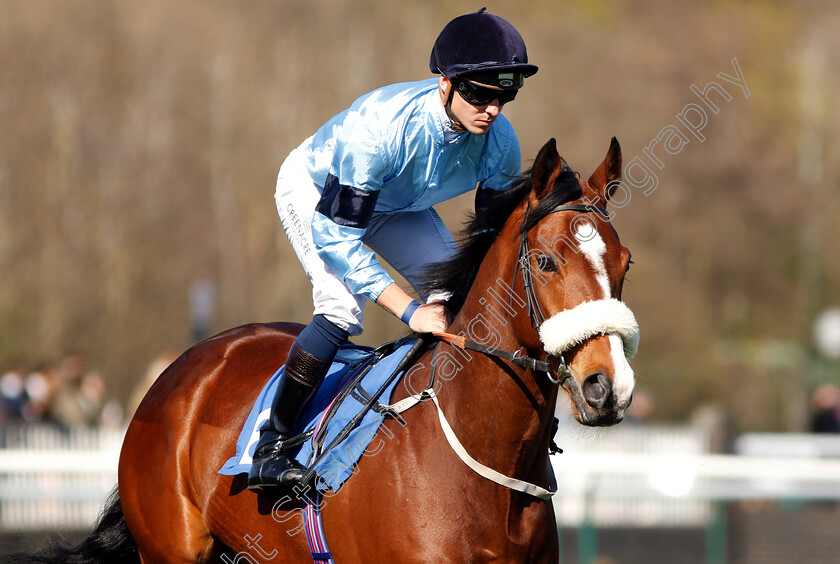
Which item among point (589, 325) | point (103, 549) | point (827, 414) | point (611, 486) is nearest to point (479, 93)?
point (589, 325)

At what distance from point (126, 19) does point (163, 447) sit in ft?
66.5

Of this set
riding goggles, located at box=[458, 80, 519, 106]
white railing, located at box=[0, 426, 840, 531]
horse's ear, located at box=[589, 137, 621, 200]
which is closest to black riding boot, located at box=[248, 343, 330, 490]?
riding goggles, located at box=[458, 80, 519, 106]

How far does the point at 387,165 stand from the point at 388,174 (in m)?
0.06

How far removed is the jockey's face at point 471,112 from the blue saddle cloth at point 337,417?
793 mm

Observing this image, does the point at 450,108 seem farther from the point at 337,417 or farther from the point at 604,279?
the point at 337,417

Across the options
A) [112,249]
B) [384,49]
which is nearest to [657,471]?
[112,249]

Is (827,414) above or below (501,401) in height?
below

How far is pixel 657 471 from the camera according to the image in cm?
709

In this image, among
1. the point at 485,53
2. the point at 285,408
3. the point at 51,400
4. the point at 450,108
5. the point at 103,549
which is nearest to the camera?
the point at 485,53

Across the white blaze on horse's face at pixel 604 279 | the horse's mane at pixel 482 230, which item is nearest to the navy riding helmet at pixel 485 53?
the horse's mane at pixel 482 230

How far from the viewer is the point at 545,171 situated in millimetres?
2984

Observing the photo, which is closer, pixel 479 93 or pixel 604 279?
pixel 604 279

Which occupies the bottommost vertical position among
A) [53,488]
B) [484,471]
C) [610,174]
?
[53,488]

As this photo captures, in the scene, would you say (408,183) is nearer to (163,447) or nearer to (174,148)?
(163,447)
